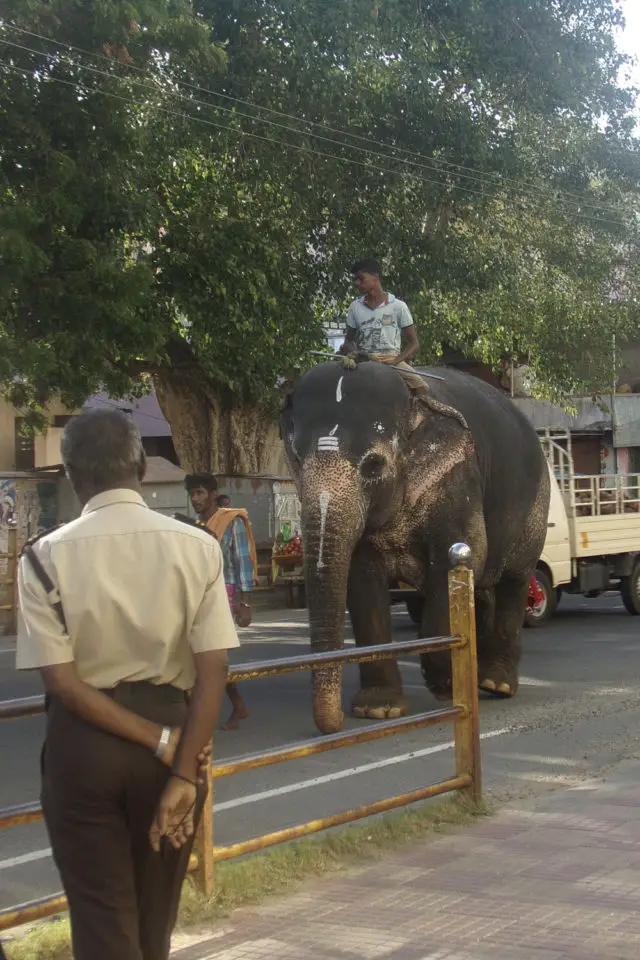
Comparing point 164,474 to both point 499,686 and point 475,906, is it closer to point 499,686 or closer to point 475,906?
point 499,686

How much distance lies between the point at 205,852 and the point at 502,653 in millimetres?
5977

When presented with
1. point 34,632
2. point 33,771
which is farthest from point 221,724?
point 34,632

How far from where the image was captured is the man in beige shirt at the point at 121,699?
2.97m

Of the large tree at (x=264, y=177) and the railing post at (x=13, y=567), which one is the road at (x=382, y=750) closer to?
the railing post at (x=13, y=567)

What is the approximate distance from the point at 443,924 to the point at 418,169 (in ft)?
49.8

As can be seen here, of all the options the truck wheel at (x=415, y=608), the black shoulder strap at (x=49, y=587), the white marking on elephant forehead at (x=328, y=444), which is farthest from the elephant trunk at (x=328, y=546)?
the truck wheel at (x=415, y=608)

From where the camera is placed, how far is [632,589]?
676 inches

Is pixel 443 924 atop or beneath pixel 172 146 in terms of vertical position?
beneath

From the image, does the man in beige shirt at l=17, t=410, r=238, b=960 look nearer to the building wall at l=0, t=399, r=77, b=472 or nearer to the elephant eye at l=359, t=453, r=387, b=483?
the elephant eye at l=359, t=453, r=387, b=483

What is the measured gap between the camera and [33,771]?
25.6 ft

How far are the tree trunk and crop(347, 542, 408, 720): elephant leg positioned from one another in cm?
1229

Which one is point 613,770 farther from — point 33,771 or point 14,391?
point 14,391

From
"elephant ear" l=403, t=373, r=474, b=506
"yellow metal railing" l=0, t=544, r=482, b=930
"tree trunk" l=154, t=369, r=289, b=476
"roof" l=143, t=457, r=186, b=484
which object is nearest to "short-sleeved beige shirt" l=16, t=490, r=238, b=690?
"yellow metal railing" l=0, t=544, r=482, b=930

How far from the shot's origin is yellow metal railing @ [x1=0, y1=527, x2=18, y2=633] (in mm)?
17062
